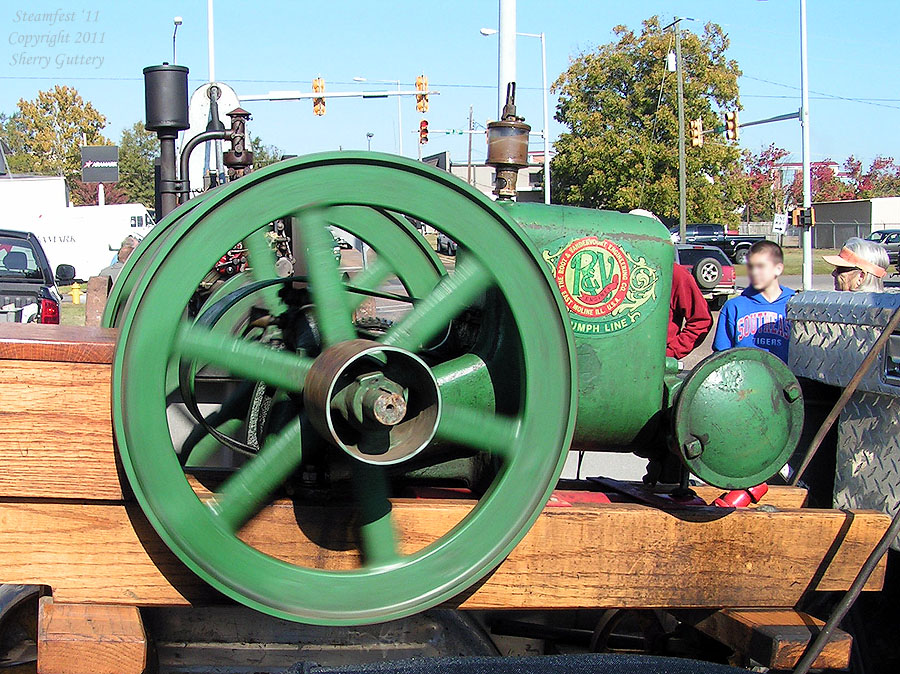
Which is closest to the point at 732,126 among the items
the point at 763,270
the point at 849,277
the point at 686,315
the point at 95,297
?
the point at 686,315

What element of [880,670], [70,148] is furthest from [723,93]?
[880,670]

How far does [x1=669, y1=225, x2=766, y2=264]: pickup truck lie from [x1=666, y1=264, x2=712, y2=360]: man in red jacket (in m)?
29.7

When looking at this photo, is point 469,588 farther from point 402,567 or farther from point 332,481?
point 332,481

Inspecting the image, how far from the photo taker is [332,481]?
197 centimetres

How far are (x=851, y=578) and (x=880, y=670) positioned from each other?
2.06ft

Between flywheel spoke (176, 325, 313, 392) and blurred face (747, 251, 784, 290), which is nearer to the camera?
flywheel spoke (176, 325, 313, 392)

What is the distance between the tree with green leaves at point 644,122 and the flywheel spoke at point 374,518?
1393 inches

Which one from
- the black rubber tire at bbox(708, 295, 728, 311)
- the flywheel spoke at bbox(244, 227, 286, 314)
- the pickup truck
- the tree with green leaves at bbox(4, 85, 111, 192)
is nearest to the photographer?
the flywheel spoke at bbox(244, 227, 286, 314)

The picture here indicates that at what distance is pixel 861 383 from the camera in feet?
8.37

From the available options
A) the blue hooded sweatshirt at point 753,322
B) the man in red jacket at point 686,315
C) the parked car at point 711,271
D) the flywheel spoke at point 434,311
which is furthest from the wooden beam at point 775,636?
the parked car at point 711,271

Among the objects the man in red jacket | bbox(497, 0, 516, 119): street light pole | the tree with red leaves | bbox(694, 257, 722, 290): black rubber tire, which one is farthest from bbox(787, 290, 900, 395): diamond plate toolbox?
the tree with red leaves

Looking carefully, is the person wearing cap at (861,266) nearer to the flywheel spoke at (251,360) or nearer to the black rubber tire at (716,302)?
the flywheel spoke at (251,360)

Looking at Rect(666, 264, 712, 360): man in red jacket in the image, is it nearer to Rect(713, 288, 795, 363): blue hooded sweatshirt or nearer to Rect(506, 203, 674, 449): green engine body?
Rect(713, 288, 795, 363): blue hooded sweatshirt

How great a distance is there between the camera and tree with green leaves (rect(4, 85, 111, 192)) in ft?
150
